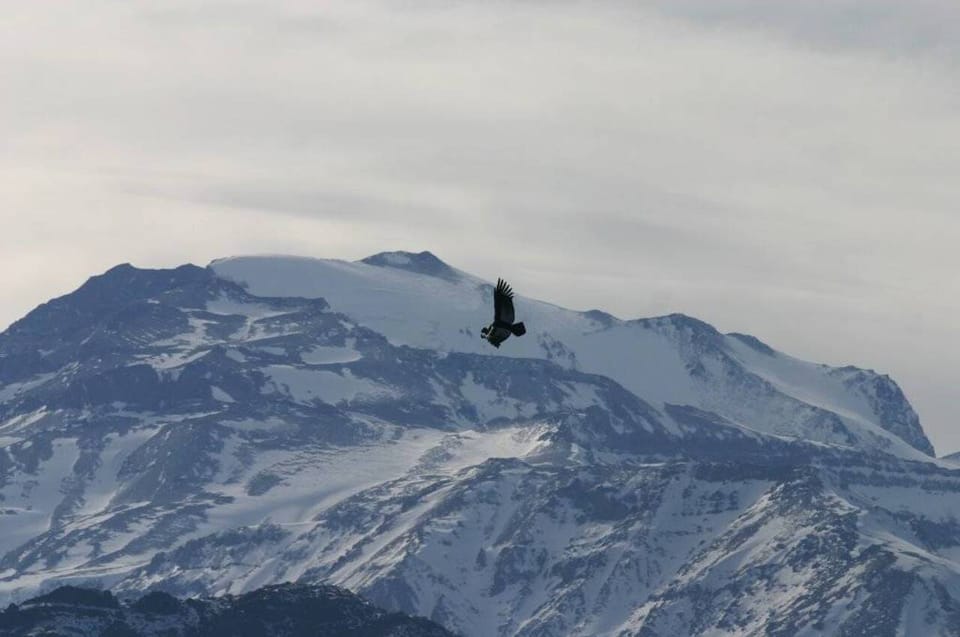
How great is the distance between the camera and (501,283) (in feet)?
655

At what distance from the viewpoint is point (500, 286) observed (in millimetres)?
199875

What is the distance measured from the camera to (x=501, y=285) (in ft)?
656

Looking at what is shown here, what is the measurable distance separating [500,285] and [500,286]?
6 centimetres

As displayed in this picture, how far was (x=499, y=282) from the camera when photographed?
7869 inches

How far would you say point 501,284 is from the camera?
199875 millimetres

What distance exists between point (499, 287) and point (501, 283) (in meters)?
0.30

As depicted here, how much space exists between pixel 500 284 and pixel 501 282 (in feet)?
0.60

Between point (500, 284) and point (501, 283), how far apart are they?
150 millimetres

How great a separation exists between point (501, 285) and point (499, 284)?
0.60 feet

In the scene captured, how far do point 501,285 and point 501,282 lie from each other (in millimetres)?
218

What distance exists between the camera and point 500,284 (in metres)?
200

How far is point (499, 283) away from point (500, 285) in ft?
0.44

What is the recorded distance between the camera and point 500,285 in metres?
200

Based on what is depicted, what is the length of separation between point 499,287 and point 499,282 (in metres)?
0.30
